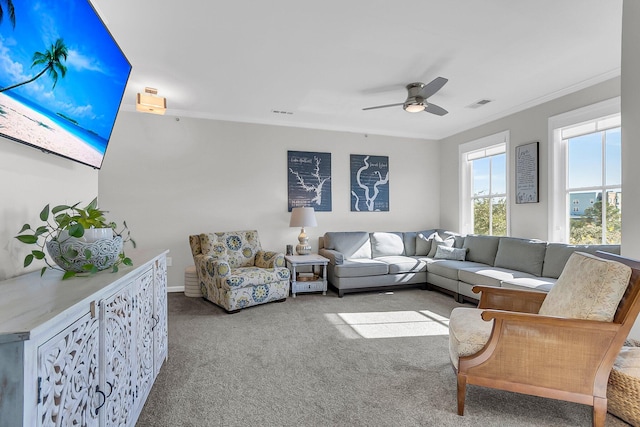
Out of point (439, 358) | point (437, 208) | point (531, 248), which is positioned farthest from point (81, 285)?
point (437, 208)

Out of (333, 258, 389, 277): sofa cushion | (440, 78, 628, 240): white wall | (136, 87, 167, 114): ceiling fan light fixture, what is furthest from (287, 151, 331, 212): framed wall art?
(440, 78, 628, 240): white wall

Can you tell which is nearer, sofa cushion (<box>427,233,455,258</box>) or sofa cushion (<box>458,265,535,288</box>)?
sofa cushion (<box>458,265,535,288</box>)

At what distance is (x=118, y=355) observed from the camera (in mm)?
1348

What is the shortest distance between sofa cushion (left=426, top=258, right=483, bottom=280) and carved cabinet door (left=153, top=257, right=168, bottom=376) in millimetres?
3328

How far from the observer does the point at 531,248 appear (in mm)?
3609

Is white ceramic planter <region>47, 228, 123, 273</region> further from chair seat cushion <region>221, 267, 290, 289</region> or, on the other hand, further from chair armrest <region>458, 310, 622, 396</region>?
chair seat cushion <region>221, 267, 290, 289</region>

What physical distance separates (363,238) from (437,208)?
1848mm

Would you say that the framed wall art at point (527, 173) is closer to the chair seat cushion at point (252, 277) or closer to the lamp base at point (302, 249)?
the lamp base at point (302, 249)

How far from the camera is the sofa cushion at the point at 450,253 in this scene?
4.43m

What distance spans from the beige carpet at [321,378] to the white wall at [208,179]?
1.50 metres

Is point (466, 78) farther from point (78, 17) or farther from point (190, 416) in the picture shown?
point (190, 416)

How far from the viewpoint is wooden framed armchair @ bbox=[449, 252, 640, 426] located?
1.52 m

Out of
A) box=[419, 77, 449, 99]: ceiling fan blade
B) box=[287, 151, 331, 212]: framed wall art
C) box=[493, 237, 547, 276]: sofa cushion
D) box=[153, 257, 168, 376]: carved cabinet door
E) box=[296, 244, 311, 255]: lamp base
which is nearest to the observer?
box=[153, 257, 168, 376]: carved cabinet door

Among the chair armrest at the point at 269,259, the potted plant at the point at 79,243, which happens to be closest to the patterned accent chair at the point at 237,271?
the chair armrest at the point at 269,259
